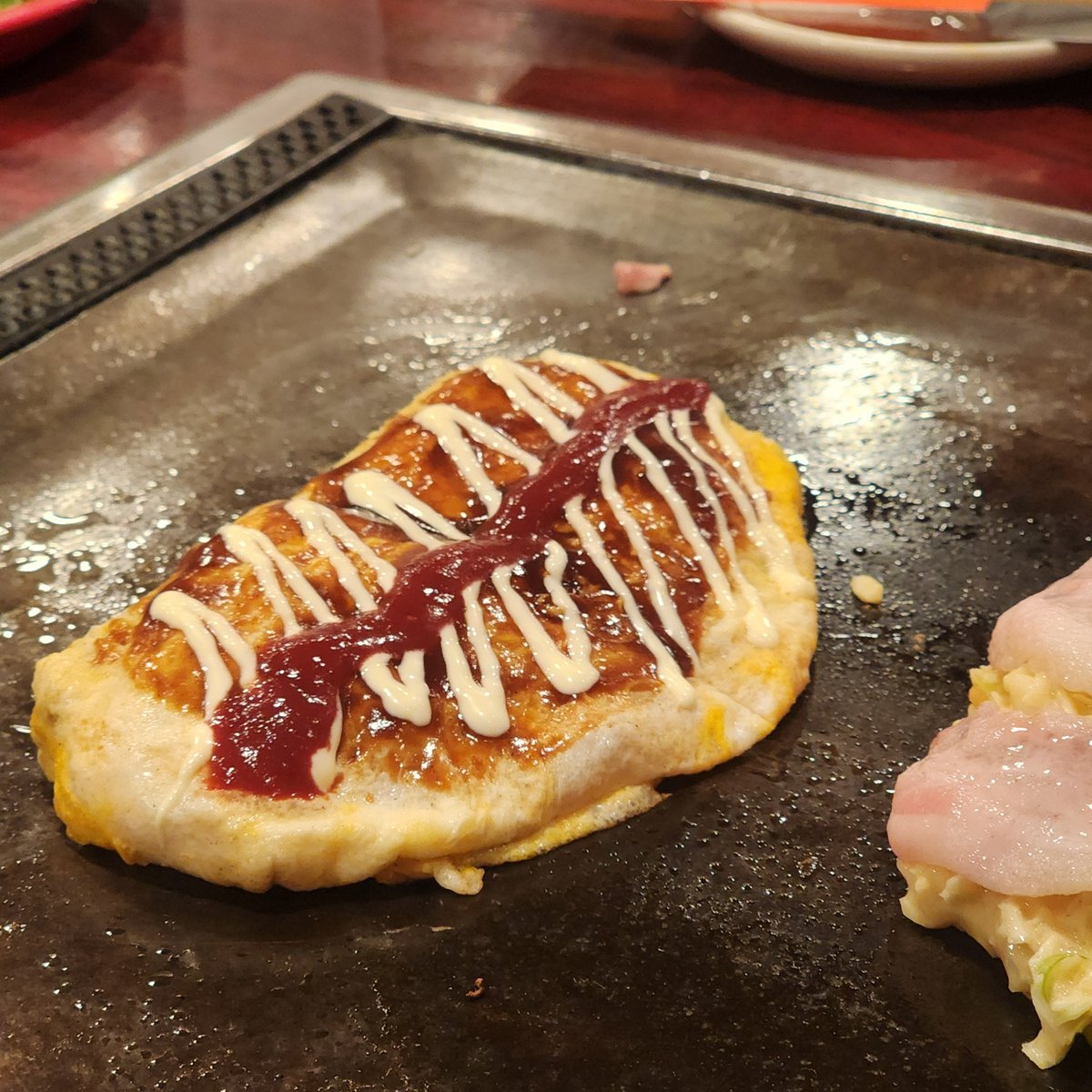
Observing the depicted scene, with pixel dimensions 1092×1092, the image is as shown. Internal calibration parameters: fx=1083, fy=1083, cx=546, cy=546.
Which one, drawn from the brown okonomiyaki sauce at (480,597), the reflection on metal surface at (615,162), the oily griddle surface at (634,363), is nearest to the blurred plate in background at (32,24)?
the reflection on metal surface at (615,162)

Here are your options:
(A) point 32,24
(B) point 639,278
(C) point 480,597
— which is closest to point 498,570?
(C) point 480,597

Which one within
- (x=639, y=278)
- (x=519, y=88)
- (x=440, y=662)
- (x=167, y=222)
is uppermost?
(x=519, y=88)

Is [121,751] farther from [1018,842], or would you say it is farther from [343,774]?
[1018,842]

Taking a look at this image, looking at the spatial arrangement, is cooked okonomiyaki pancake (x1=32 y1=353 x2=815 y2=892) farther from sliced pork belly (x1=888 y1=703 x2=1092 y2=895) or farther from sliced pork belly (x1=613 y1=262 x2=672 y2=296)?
sliced pork belly (x1=613 y1=262 x2=672 y2=296)

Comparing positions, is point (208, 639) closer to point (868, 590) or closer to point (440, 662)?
point (440, 662)

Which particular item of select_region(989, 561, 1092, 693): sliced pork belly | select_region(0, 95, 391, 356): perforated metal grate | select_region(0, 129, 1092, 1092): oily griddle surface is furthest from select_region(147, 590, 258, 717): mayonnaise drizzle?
select_region(989, 561, 1092, 693): sliced pork belly

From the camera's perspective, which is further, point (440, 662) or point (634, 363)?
point (634, 363)

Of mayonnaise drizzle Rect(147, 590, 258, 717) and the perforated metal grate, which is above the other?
the perforated metal grate
